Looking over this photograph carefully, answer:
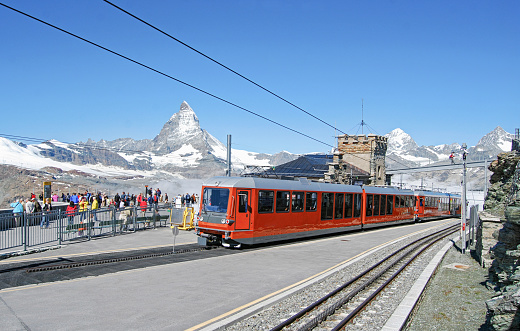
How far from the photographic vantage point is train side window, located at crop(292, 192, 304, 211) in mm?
21156

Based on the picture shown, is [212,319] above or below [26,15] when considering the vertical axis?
below

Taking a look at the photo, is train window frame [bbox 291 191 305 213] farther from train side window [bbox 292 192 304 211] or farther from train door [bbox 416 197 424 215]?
train door [bbox 416 197 424 215]

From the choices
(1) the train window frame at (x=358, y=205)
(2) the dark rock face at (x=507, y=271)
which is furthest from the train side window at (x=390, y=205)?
(2) the dark rock face at (x=507, y=271)

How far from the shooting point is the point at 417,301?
11.5 meters

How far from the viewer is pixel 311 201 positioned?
2248 centimetres

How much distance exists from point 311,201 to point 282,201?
105 inches

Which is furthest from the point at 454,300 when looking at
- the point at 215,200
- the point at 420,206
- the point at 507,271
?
the point at 420,206

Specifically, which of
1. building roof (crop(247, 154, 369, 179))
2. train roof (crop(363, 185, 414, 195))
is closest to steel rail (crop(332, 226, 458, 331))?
train roof (crop(363, 185, 414, 195))

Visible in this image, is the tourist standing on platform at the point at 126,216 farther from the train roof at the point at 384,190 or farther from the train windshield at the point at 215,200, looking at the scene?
the train roof at the point at 384,190

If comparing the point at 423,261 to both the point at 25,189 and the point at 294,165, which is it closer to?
the point at 294,165

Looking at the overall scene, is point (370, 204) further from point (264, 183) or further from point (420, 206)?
point (420, 206)

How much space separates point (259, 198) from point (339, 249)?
4469 mm

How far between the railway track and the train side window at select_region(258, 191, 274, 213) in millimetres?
5270

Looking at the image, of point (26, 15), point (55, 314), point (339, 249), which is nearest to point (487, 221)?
point (339, 249)
